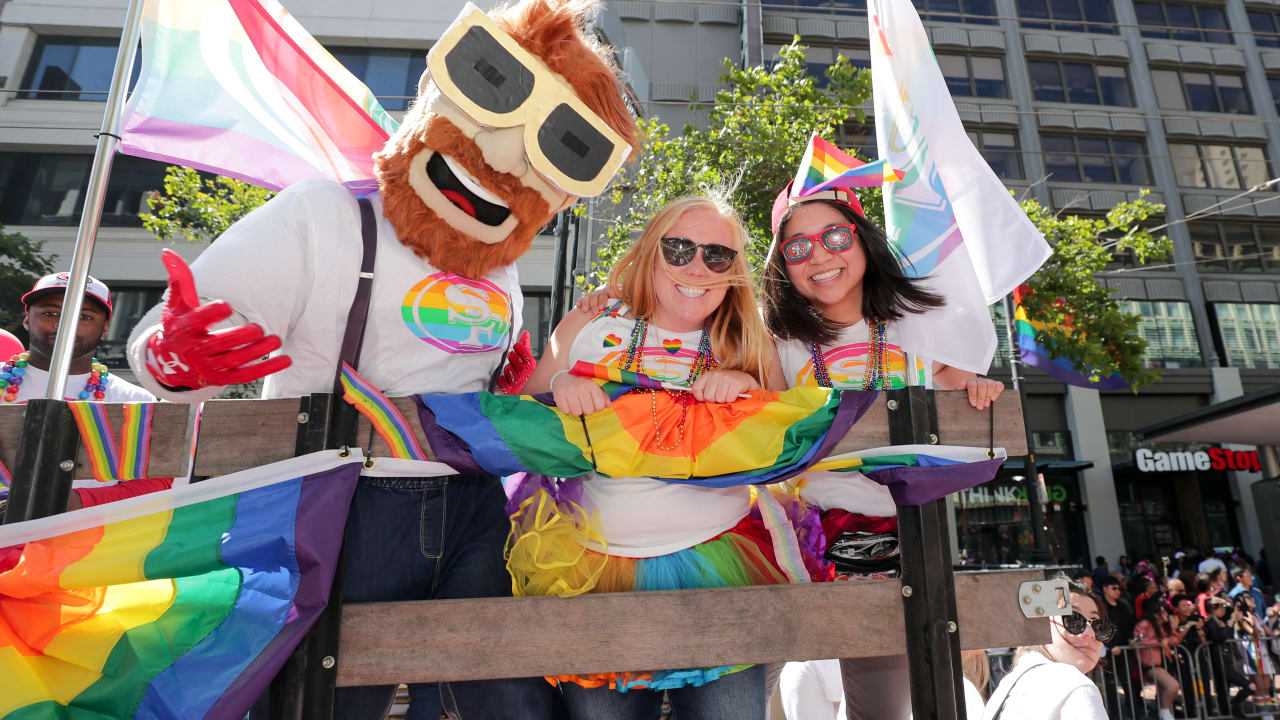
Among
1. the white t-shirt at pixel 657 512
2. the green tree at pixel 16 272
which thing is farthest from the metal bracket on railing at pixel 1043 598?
the green tree at pixel 16 272

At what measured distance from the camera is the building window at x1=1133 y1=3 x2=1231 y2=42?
21.4 meters

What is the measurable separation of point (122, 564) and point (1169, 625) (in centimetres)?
823

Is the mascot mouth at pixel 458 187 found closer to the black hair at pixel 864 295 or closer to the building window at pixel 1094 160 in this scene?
the black hair at pixel 864 295

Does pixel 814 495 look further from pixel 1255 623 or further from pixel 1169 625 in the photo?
pixel 1255 623

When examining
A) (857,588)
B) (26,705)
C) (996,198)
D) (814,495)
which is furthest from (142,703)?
(996,198)

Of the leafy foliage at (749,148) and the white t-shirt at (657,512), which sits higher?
the leafy foliage at (749,148)

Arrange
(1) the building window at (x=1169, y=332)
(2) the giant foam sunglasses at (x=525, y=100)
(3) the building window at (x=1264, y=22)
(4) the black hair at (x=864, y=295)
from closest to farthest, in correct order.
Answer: (2) the giant foam sunglasses at (x=525, y=100) → (4) the black hair at (x=864, y=295) → (1) the building window at (x=1169, y=332) → (3) the building window at (x=1264, y=22)

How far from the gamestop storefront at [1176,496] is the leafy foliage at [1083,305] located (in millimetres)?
8643

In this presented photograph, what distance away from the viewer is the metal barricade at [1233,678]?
6.25 metres

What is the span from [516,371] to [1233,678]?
752cm

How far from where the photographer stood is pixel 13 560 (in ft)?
5.02

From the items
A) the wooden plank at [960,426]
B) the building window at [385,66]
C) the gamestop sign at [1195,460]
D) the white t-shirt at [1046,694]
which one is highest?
the building window at [385,66]

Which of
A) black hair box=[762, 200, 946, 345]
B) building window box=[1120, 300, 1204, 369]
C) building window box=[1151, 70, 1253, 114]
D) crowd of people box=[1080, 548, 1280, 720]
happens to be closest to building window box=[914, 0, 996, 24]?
building window box=[1151, 70, 1253, 114]

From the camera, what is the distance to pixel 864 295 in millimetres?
2645
